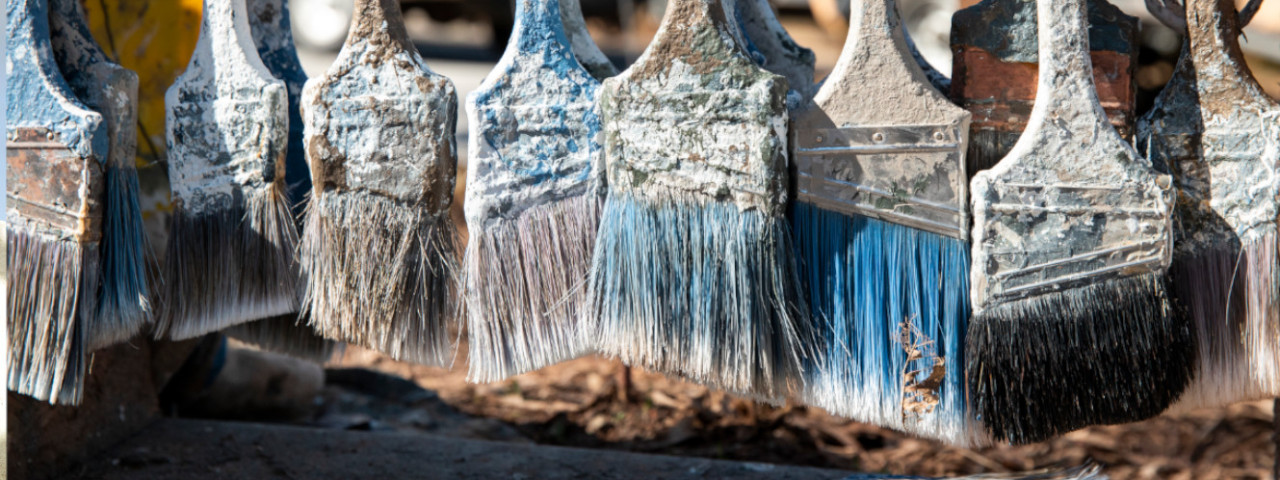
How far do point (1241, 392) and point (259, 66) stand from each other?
1.26 meters

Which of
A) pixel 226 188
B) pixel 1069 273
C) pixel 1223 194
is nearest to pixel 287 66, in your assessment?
pixel 226 188

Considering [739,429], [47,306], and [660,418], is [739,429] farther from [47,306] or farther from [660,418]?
[47,306]

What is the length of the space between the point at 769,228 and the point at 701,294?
12 centimetres

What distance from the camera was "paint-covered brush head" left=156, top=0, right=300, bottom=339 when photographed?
1194mm

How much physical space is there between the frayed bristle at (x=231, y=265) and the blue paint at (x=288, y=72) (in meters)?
0.07

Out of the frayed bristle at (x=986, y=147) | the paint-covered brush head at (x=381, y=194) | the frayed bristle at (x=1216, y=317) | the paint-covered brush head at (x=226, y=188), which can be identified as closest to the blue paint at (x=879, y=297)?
the frayed bristle at (x=986, y=147)

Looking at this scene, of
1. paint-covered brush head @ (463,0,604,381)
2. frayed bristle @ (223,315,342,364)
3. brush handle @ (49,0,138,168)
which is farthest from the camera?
frayed bristle @ (223,315,342,364)

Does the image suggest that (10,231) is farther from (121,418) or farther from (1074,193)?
(1074,193)

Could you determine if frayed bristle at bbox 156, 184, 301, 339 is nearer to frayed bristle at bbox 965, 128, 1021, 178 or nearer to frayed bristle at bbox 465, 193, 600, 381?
frayed bristle at bbox 465, 193, 600, 381

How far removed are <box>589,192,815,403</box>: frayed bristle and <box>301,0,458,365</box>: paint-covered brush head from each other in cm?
22

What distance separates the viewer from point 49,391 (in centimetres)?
126

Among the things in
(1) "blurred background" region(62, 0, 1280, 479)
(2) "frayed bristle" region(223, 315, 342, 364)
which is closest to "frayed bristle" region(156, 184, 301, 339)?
(2) "frayed bristle" region(223, 315, 342, 364)

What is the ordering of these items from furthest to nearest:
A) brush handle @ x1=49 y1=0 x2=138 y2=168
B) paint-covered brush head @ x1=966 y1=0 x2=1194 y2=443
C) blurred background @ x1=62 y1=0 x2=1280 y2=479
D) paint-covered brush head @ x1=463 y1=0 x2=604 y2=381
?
blurred background @ x1=62 y1=0 x2=1280 y2=479 < brush handle @ x1=49 y1=0 x2=138 y2=168 < paint-covered brush head @ x1=463 y1=0 x2=604 y2=381 < paint-covered brush head @ x1=966 y1=0 x2=1194 y2=443

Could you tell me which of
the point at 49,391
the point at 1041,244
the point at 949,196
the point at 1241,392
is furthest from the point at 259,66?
the point at 1241,392
